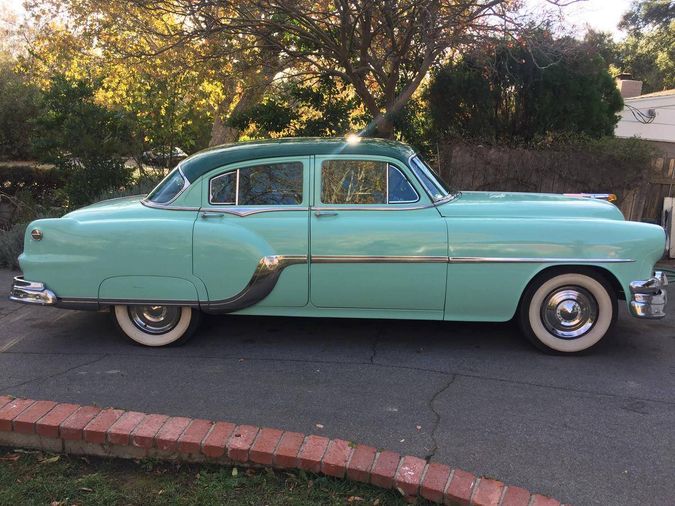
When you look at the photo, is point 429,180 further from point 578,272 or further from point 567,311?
point 567,311

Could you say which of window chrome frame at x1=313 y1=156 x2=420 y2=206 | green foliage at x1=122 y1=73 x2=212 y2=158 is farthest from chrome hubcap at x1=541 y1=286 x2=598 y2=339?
green foliage at x1=122 y1=73 x2=212 y2=158

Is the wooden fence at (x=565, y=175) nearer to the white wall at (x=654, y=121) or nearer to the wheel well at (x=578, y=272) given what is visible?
the wheel well at (x=578, y=272)

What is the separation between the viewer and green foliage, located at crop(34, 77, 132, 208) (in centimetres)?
915

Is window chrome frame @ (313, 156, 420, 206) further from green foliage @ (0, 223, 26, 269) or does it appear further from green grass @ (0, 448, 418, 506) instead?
green foliage @ (0, 223, 26, 269)

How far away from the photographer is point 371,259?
4.16m

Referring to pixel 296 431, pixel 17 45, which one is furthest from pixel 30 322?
pixel 17 45

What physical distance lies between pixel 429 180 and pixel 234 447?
2584 millimetres

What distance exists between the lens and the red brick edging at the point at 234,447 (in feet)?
8.37

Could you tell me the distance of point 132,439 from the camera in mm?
2861

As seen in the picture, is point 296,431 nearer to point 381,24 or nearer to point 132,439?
point 132,439

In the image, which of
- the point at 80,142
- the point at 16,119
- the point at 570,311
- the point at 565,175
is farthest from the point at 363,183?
the point at 16,119

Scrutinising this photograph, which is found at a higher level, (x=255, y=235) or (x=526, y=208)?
(x=526, y=208)

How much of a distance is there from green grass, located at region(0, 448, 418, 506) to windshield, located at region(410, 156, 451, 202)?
7.89ft

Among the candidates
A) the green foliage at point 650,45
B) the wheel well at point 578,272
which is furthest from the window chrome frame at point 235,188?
the green foliage at point 650,45
